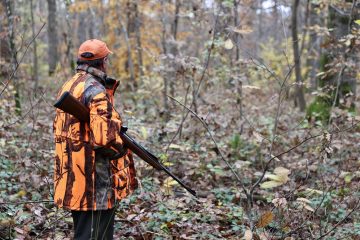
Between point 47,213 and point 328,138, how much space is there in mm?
3324

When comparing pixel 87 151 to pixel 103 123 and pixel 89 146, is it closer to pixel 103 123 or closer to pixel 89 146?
pixel 89 146

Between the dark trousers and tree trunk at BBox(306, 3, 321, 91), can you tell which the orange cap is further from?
tree trunk at BBox(306, 3, 321, 91)

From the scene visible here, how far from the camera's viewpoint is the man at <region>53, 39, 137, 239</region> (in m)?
3.63

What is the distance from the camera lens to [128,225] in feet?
17.9

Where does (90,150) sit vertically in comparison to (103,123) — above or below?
below

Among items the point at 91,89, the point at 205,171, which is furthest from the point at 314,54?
the point at 91,89

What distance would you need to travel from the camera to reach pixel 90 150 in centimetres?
371

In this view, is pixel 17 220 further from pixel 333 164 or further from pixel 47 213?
pixel 333 164

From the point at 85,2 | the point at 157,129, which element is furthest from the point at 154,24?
the point at 157,129

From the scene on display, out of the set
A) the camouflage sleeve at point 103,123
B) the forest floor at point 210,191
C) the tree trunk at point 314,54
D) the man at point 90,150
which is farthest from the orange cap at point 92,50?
the tree trunk at point 314,54

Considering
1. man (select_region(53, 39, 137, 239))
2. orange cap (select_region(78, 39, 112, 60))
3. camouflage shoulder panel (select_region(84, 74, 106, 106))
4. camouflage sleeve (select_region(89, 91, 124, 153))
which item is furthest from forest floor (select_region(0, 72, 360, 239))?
orange cap (select_region(78, 39, 112, 60))

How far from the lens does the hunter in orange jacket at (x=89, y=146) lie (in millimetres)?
3621

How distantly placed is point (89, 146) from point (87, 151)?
0.04 m

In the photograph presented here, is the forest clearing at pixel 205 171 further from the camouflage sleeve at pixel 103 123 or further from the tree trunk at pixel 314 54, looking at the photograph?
the tree trunk at pixel 314 54
